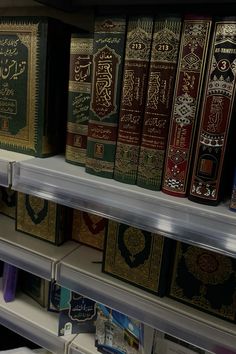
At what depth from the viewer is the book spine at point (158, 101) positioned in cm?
50

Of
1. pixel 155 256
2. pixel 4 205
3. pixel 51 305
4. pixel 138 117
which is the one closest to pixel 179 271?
pixel 155 256

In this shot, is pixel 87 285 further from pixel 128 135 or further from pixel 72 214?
pixel 128 135

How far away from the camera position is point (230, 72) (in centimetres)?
46

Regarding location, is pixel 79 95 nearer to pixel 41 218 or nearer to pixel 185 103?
pixel 185 103

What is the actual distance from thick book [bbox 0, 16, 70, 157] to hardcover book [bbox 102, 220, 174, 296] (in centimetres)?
23

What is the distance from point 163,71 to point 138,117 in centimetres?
8

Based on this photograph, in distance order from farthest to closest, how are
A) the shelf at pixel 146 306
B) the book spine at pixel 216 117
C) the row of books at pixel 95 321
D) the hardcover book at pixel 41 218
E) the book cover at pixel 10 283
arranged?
the book cover at pixel 10 283 → the hardcover book at pixel 41 218 → the row of books at pixel 95 321 → the shelf at pixel 146 306 → the book spine at pixel 216 117

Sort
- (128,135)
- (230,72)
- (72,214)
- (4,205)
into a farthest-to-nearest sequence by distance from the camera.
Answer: (4,205), (72,214), (128,135), (230,72)

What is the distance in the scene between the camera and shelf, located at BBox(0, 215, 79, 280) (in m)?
0.75

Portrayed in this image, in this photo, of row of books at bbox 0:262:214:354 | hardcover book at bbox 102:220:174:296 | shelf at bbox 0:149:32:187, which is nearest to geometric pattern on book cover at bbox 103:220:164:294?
hardcover book at bbox 102:220:174:296

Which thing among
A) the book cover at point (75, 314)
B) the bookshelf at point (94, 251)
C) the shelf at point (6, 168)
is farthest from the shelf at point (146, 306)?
the shelf at point (6, 168)

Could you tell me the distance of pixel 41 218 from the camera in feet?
2.71

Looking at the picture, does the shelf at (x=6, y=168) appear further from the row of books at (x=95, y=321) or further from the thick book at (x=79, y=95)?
the row of books at (x=95, y=321)

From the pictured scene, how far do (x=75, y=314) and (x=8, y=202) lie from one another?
0.36m
